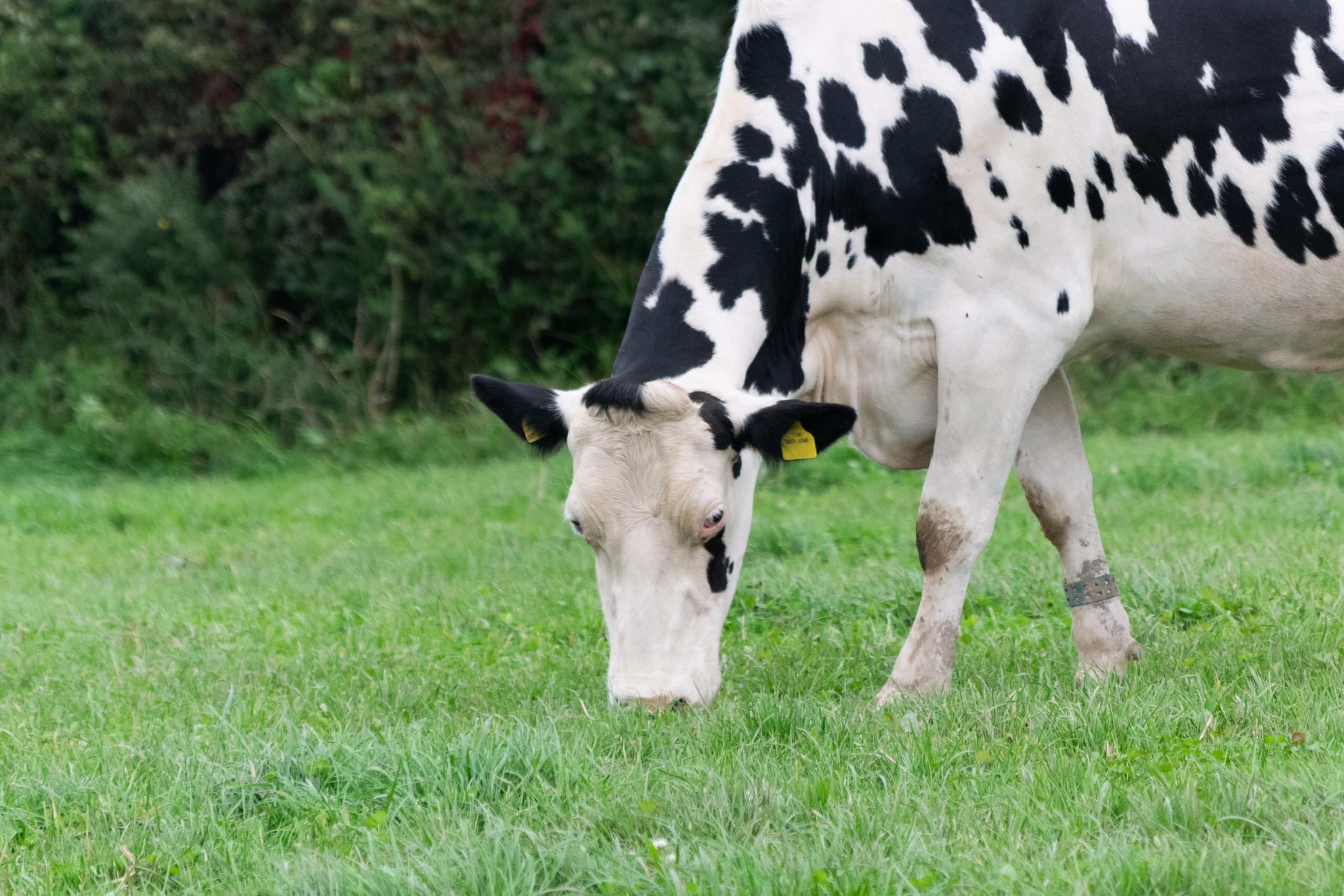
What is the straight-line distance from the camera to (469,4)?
42.6 ft

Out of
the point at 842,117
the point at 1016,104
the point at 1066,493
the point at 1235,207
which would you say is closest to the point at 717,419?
the point at 842,117

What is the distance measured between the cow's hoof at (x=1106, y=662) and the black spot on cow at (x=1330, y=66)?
1809mm

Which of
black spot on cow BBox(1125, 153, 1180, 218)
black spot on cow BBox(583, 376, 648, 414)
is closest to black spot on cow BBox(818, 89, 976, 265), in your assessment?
black spot on cow BBox(1125, 153, 1180, 218)

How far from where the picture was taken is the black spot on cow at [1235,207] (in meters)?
4.24

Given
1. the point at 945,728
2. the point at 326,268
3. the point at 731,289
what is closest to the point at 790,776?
the point at 945,728

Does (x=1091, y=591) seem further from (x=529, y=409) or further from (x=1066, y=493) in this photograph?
(x=529, y=409)

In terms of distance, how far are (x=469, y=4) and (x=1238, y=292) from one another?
1002 centimetres

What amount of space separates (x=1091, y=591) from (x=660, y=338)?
169cm

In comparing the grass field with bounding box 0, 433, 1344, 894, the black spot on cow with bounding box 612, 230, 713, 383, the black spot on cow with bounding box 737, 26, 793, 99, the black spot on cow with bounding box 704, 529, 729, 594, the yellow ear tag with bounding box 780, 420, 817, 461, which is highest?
the black spot on cow with bounding box 737, 26, 793, 99

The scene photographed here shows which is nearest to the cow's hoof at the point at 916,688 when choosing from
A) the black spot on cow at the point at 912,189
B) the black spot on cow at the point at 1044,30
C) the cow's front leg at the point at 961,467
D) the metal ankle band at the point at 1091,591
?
the cow's front leg at the point at 961,467

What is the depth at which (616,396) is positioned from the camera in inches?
153

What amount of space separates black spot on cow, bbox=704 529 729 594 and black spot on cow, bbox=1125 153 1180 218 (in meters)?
1.63

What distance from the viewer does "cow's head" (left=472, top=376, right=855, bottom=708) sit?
3881 millimetres

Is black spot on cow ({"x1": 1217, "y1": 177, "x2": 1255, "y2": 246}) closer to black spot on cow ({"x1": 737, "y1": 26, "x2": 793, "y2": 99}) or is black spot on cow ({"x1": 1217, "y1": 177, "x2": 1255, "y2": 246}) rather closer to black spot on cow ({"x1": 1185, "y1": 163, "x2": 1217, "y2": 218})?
A: black spot on cow ({"x1": 1185, "y1": 163, "x2": 1217, "y2": 218})
